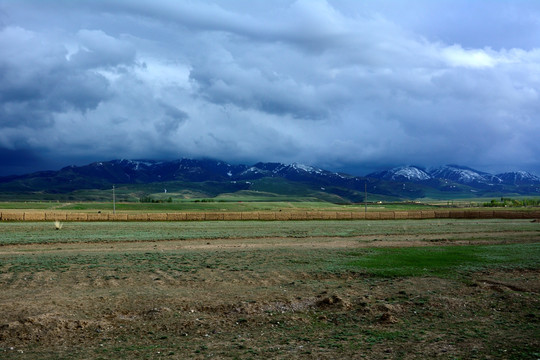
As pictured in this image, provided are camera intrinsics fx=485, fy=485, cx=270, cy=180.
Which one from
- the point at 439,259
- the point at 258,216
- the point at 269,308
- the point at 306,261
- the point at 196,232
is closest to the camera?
the point at 269,308

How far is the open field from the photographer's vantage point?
38.6 feet

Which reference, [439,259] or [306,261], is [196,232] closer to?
[306,261]

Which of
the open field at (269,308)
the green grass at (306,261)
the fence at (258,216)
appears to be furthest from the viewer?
the fence at (258,216)

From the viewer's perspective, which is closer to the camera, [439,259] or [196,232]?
[439,259]

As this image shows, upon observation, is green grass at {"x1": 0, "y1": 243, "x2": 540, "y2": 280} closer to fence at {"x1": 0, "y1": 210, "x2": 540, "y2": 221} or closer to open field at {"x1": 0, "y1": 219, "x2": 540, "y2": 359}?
open field at {"x1": 0, "y1": 219, "x2": 540, "y2": 359}

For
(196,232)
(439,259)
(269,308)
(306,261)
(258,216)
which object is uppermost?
(269,308)

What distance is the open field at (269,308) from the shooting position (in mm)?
11766

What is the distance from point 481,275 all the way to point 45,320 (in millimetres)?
17538

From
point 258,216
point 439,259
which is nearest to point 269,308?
point 439,259

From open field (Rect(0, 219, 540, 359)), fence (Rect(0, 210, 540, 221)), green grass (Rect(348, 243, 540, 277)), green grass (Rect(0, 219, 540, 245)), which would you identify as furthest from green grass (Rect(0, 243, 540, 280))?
fence (Rect(0, 210, 540, 221))

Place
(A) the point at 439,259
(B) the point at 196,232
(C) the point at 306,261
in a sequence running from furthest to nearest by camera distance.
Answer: (B) the point at 196,232 → (A) the point at 439,259 → (C) the point at 306,261

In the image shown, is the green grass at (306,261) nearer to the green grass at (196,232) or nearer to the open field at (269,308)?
the open field at (269,308)

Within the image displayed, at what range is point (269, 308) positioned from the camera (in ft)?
50.6

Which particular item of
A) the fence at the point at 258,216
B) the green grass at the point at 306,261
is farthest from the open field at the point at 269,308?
the fence at the point at 258,216
